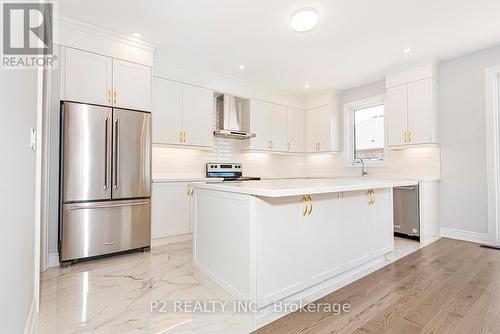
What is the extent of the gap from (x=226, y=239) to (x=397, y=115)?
3.65 meters

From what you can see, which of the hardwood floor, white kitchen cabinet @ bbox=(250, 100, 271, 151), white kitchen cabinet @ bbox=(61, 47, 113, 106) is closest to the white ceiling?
white kitchen cabinet @ bbox=(61, 47, 113, 106)

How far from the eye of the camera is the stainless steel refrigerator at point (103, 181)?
2641 mm

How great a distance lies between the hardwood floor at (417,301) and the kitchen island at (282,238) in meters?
0.16

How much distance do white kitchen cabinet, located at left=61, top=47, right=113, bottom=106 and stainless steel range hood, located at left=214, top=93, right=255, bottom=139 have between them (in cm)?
174

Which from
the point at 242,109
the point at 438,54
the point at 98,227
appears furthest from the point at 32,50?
the point at 438,54

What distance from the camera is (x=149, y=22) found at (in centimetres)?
282

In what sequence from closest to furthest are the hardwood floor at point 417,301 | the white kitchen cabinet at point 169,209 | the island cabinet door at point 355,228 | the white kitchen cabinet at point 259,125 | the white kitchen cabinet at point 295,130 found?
the hardwood floor at point 417,301, the island cabinet door at point 355,228, the white kitchen cabinet at point 169,209, the white kitchen cabinet at point 259,125, the white kitchen cabinet at point 295,130

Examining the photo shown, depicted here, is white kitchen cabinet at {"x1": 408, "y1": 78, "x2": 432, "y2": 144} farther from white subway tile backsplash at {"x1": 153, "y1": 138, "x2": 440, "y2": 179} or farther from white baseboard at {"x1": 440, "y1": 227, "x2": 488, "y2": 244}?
white baseboard at {"x1": 440, "y1": 227, "x2": 488, "y2": 244}

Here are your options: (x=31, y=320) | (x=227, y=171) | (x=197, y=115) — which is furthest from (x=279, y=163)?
(x=31, y=320)

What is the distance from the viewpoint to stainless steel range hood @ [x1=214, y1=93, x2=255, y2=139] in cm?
440

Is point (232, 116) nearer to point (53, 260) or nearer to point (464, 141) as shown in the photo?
point (53, 260)

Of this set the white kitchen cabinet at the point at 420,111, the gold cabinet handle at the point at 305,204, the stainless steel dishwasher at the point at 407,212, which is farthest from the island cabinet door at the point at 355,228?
the white kitchen cabinet at the point at 420,111

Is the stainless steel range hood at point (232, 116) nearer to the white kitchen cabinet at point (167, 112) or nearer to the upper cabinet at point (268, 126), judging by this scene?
the upper cabinet at point (268, 126)

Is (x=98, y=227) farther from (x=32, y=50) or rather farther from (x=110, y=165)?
(x=32, y=50)
